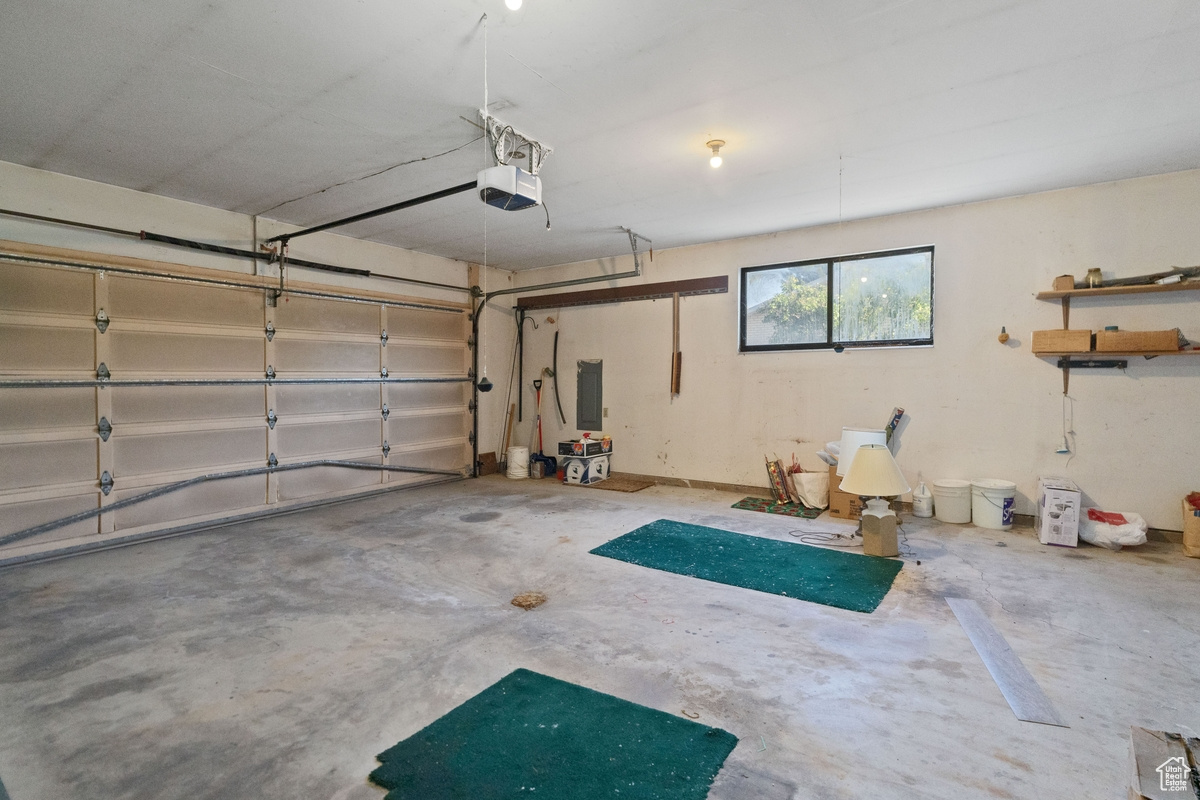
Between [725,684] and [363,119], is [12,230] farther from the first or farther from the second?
[725,684]

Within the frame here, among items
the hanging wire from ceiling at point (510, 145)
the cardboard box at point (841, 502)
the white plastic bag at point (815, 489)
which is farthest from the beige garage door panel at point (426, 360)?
the cardboard box at point (841, 502)

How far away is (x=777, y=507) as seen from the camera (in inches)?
213

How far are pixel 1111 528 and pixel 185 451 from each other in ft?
25.3

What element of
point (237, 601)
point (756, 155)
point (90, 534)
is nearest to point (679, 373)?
point (756, 155)

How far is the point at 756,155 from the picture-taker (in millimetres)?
3811

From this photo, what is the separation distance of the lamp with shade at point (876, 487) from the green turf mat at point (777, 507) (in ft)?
3.45

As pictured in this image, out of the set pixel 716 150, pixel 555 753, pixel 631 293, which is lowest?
pixel 555 753

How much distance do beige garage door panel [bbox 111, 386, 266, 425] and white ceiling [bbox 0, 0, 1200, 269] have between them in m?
1.72

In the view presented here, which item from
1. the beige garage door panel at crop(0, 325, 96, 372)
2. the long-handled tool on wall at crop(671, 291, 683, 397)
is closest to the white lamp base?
the long-handled tool on wall at crop(671, 291, 683, 397)

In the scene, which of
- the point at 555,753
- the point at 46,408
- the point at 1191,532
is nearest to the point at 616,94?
the point at 555,753

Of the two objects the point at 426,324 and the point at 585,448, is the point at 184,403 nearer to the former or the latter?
the point at 426,324

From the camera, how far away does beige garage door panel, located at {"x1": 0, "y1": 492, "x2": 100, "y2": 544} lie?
12.8 feet

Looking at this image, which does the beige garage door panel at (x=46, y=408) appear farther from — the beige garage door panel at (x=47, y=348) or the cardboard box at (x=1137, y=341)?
the cardboard box at (x=1137, y=341)

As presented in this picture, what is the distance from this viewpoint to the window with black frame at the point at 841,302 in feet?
17.1
